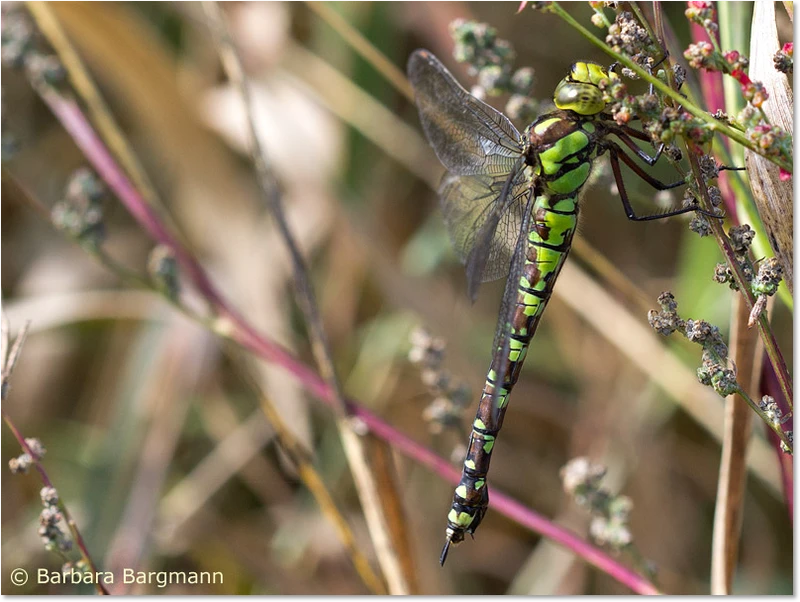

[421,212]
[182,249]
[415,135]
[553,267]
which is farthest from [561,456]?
[182,249]

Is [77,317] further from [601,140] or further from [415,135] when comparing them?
[601,140]

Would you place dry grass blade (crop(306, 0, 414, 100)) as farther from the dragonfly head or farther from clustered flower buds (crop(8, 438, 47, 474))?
clustered flower buds (crop(8, 438, 47, 474))

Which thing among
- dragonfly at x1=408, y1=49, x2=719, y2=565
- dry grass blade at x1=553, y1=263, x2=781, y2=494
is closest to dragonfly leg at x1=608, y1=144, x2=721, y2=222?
dragonfly at x1=408, y1=49, x2=719, y2=565

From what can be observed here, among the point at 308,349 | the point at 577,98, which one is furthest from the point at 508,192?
the point at 308,349

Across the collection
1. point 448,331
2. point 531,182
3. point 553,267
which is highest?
point 448,331

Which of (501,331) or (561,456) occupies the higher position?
(561,456)

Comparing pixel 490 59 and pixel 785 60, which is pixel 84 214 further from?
pixel 785 60
